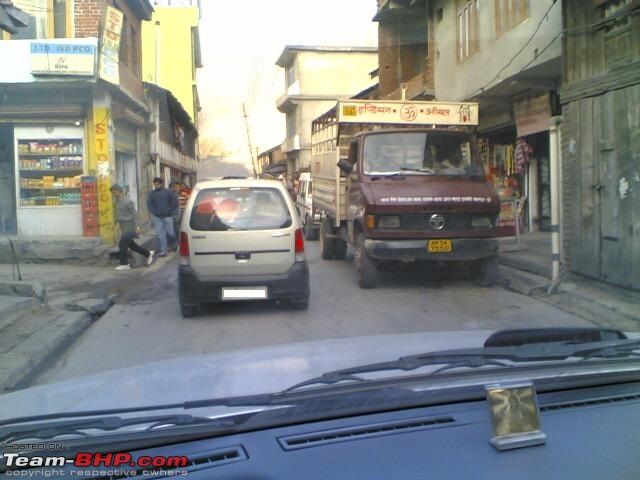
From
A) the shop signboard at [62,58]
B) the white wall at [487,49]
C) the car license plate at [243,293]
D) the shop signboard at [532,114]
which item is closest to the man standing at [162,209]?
the shop signboard at [62,58]

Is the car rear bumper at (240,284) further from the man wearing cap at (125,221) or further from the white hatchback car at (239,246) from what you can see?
the man wearing cap at (125,221)

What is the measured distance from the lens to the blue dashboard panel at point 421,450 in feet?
5.62

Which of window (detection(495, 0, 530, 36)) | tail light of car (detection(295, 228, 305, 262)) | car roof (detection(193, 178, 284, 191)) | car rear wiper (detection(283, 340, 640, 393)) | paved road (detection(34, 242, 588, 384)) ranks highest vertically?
window (detection(495, 0, 530, 36))

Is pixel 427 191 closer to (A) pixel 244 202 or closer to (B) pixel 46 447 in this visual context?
(A) pixel 244 202

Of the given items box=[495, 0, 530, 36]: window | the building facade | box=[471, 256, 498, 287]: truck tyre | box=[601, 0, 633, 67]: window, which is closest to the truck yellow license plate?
box=[471, 256, 498, 287]: truck tyre

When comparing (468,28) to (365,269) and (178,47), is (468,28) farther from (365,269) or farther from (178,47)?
(178,47)

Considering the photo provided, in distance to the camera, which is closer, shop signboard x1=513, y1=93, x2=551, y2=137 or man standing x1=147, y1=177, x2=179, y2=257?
shop signboard x1=513, y1=93, x2=551, y2=137

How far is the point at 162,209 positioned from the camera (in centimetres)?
1445

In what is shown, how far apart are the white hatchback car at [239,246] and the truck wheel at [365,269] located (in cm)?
193

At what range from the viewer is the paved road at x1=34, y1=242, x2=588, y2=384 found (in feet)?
22.0

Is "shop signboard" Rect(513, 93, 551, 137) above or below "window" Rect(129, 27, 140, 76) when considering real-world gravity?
below

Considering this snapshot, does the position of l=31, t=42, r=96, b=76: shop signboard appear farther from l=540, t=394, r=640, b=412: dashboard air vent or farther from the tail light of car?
l=540, t=394, r=640, b=412: dashboard air vent

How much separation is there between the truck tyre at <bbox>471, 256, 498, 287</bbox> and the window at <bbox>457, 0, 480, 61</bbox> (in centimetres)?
658

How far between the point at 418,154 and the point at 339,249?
414 cm
